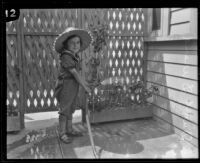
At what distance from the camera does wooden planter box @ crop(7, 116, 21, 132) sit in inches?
172

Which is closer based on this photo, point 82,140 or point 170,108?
point 82,140

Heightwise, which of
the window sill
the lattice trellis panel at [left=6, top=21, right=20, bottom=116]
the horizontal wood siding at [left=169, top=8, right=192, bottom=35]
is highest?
the horizontal wood siding at [left=169, top=8, right=192, bottom=35]

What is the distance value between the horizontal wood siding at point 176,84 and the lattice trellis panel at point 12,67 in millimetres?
2473

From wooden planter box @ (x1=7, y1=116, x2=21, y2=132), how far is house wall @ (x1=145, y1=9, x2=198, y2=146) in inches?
Answer: 97.6

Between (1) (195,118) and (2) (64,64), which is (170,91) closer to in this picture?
(1) (195,118)

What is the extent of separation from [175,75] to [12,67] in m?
2.70

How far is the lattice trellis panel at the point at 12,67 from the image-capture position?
177 inches

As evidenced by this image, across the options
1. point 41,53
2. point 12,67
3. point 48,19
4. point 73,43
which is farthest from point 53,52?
point 73,43

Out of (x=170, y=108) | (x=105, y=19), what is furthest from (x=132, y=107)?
(x=105, y=19)

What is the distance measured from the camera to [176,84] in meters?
4.28

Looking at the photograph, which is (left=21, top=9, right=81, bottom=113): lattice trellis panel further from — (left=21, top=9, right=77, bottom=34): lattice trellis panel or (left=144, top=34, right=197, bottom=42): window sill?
(left=144, top=34, right=197, bottom=42): window sill

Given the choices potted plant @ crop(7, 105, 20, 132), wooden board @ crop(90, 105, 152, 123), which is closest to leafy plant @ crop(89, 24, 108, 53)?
wooden board @ crop(90, 105, 152, 123)

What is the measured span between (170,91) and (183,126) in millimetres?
641

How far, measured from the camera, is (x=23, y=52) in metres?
4.58
